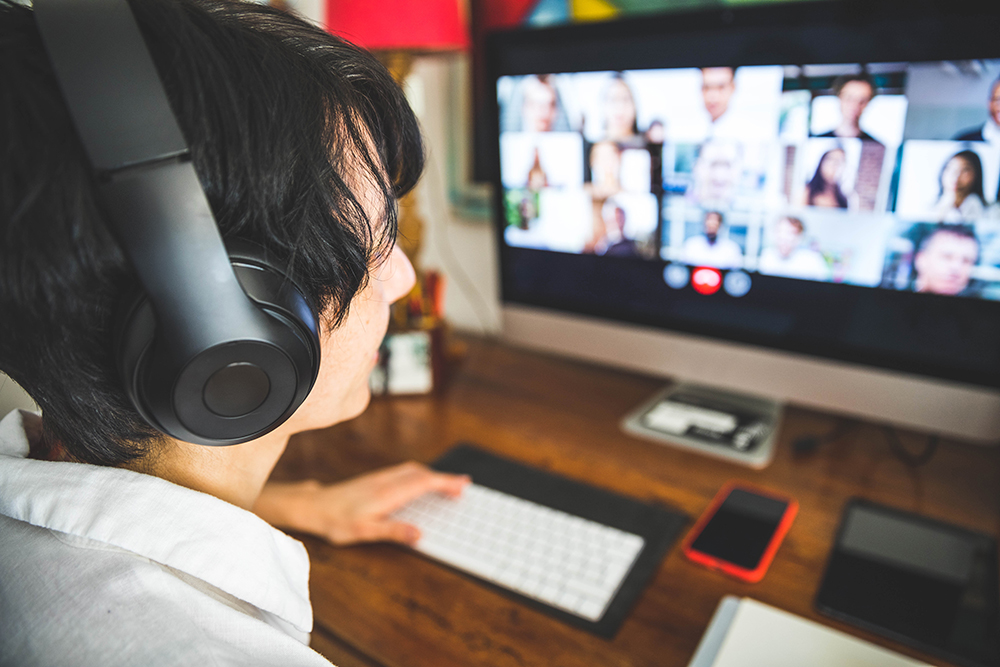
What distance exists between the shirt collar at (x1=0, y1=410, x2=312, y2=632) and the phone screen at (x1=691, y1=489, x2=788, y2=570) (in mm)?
448

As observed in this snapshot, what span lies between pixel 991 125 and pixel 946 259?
143mm

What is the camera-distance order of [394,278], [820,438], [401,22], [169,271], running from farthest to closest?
[401,22] → [820,438] → [394,278] → [169,271]

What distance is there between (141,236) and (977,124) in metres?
0.77

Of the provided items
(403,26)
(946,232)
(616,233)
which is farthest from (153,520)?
(403,26)

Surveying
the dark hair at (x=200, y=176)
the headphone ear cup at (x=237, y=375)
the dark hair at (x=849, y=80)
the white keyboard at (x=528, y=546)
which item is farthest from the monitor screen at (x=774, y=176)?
the headphone ear cup at (x=237, y=375)

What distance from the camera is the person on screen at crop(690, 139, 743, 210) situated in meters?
0.79

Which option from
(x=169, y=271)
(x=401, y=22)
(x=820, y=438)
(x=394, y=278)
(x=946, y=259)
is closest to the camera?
(x=169, y=271)

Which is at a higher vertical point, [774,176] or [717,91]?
[717,91]

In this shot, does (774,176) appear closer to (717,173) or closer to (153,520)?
(717,173)

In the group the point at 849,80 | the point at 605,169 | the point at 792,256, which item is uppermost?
the point at 849,80

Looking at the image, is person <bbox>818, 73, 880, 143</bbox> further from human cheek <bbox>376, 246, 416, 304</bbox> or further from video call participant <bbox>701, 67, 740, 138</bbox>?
human cheek <bbox>376, 246, 416, 304</bbox>

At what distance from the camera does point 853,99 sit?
A: 0.70 metres

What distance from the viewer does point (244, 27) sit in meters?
0.41

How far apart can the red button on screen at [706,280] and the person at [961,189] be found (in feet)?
0.85
